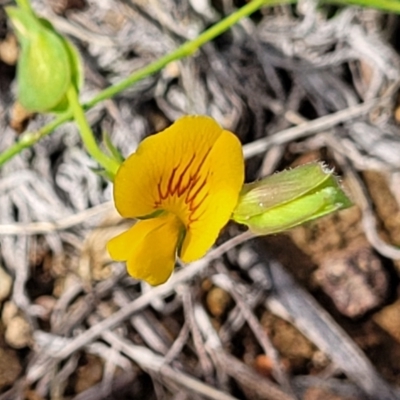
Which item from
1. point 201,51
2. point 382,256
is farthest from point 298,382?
point 201,51

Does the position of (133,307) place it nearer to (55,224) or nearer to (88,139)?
(55,224)

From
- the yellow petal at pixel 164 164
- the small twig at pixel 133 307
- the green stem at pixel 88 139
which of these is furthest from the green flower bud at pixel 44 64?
the small twig at pixel 133 307

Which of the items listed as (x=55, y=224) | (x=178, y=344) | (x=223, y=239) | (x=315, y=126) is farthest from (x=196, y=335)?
(x=315, y=126)

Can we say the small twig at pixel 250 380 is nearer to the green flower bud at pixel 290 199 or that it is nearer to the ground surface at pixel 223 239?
the ground surface at pixel 223 239

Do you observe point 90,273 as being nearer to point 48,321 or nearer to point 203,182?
point 48,321

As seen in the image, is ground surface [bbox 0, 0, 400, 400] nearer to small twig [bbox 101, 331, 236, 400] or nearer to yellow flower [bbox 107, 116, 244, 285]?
small twig [bbox 101, 331, 236, 400]

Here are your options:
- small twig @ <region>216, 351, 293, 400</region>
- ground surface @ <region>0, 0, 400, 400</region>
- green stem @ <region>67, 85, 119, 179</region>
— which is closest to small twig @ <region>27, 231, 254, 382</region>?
ground surface @ <region>0, 0, 400, 400</region>
